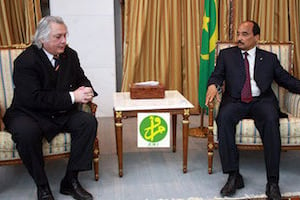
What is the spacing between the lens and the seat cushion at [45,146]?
7.63 ft

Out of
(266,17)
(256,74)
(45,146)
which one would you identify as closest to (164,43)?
(266,17)

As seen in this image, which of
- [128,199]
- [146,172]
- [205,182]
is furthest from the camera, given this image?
[146,172]

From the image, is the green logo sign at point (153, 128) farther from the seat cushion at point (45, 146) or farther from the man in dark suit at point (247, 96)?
the seat cushion at point (45, 146)

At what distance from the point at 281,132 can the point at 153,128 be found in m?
0.85

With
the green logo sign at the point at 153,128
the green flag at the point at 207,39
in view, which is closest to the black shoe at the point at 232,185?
the green logo sign at the point at 153,128

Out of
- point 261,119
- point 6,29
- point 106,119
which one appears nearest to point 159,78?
point 106,119

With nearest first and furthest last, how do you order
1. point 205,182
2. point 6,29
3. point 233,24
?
point 205,182 < point 6,29 < point 233,24

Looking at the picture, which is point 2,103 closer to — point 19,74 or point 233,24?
point 19,74

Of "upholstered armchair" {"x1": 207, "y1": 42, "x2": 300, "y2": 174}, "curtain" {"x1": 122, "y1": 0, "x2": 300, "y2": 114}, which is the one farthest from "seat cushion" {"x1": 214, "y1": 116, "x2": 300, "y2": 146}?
"curtain" {"x1": 122, "y1": 0, "x2": 300, "y2": 114}

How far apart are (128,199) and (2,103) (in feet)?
3.80

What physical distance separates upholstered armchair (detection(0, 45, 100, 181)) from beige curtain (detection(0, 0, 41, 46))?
3.96 ft

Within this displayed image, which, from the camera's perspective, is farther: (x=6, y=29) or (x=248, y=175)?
(x=6, y=29)

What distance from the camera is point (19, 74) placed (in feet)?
7.95

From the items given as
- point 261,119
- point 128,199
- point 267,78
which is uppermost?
point 267,78
